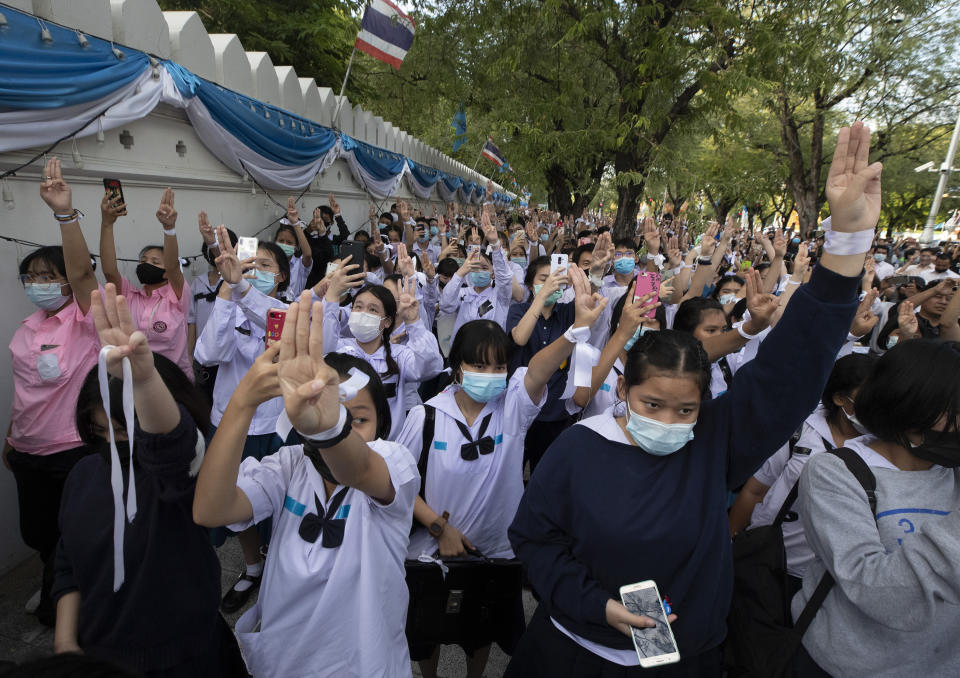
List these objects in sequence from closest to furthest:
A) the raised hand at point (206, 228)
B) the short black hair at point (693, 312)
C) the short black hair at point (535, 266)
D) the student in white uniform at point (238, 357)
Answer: the student in white uniform at point (238, 357) < the short black hair at point (693, 312) < the raised hand at point (206, 228) < the short black hair at point (535, 266)

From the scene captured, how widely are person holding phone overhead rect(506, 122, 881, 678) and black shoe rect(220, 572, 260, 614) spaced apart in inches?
76.9

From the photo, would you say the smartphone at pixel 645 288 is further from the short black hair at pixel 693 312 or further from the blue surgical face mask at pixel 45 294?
the blue surgical face mask at pixel 45 294

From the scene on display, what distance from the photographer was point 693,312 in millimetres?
3047

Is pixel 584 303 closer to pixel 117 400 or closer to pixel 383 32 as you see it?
pixel 117 400

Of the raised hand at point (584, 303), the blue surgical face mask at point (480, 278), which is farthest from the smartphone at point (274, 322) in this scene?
the blue surgical face mask at point (480, 278)

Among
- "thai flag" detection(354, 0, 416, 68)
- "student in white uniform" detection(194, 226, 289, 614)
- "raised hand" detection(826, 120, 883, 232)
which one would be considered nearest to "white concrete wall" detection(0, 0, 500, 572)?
"thai flag" detection(354, 0, 416, 68)

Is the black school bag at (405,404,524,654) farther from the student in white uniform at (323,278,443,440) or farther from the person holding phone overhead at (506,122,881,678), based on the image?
the student in white uniform at (323,278,443,440)

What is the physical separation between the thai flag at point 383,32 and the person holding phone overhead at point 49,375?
196 inches

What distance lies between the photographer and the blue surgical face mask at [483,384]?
232 centimetres

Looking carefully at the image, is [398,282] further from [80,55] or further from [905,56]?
[905,56]

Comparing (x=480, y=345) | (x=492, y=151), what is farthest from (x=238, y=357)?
(x=492, y=151)

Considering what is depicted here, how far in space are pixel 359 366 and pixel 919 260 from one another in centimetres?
1110

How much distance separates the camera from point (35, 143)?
3113 millimetres

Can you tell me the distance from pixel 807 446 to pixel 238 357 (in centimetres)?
299
